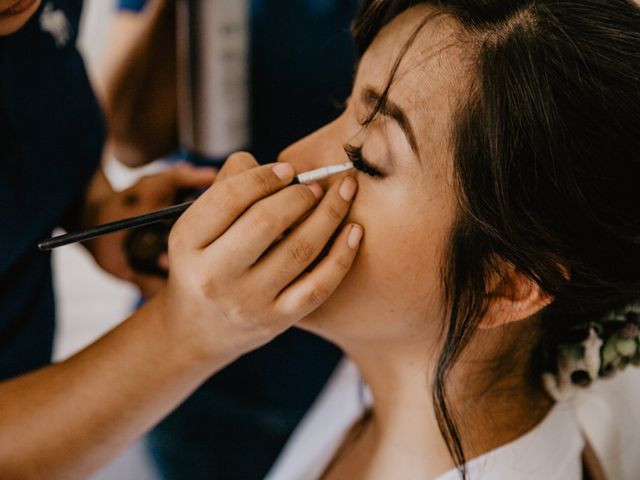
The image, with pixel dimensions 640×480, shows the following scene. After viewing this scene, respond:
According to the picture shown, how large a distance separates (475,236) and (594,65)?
219 millimetres

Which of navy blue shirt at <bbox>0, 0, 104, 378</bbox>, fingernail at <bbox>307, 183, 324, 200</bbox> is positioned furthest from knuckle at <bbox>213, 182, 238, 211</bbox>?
navy blue shirt at <bbox>0, 0, 104, 378</bbox>

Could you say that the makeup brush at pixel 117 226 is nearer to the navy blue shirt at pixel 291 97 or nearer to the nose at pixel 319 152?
the nose at pixel 319 152

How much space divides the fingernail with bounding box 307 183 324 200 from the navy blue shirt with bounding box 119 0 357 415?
1.33ft

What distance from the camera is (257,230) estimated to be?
66 cm

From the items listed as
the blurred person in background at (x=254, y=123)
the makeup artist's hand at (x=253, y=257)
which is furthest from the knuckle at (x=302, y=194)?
the blurred person in background at (x=254, y=123)

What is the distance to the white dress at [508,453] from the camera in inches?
32.7

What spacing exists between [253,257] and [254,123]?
680 mm

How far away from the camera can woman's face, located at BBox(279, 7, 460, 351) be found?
70 centimetres

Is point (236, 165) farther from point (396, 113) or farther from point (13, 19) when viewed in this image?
point (13, 19)

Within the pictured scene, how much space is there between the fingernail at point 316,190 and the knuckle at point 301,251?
0.07 m

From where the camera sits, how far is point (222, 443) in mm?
1315

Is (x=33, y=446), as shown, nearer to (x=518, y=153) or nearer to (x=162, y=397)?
(x=162, y=397)

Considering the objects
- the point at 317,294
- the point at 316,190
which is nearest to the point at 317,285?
the point at 317,294

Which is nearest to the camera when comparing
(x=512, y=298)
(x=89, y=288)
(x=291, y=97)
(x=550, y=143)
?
(x=550, y=143)
